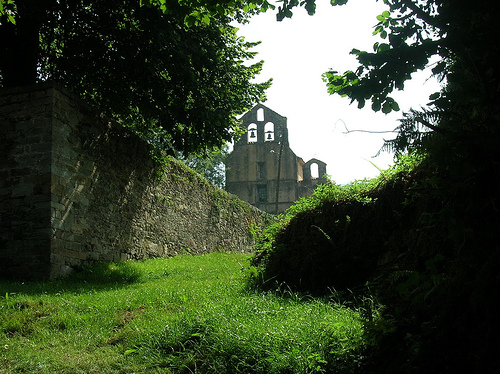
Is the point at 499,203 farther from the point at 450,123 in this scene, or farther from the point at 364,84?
the point at 364,84

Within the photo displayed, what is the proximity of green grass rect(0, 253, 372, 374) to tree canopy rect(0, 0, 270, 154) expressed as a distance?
534 cm

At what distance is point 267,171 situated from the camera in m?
44.8

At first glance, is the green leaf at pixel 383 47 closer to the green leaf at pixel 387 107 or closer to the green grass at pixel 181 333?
the green leaf at pixel 387 107

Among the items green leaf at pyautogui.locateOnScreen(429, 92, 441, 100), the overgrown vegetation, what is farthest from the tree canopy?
green leaf at pyautogui.locateOnScreen(429, 92, 441, 100)

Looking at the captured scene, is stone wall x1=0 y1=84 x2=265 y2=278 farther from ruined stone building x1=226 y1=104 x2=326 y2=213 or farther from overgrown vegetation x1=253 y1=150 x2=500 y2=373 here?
ruined stone building x1=226 y1=104 x2=326 y2=213

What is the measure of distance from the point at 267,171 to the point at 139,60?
115 ft

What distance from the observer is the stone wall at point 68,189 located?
27.9 feet

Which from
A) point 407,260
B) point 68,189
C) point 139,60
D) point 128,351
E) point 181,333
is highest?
point 139,60

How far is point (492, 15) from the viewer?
274 centimetres

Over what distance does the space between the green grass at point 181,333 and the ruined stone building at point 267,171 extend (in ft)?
124

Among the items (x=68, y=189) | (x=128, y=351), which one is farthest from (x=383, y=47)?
(x=68, y=189)

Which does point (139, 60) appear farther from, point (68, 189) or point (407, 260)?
point (407, 260)

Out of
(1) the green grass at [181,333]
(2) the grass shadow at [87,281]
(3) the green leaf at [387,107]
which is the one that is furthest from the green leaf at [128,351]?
(2) the grass shadow at [87,281]

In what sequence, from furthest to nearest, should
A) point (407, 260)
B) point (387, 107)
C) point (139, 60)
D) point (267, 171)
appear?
point (267, 171)
point (139, 60)
point (407, 260)
point (387, 107)
